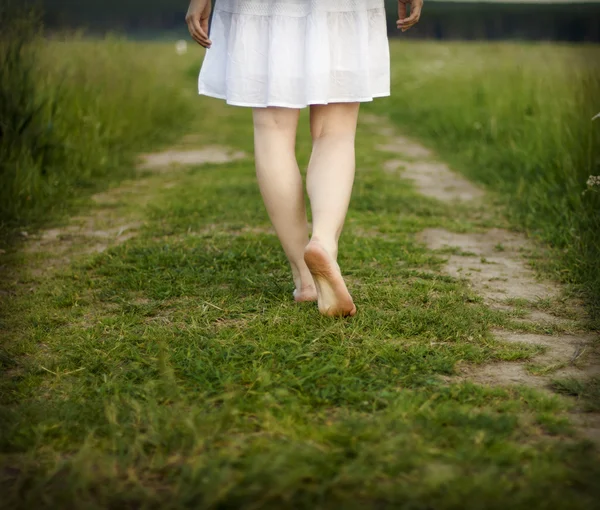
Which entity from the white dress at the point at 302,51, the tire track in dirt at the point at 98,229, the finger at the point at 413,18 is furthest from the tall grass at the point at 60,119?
the finger at the point at 413,18

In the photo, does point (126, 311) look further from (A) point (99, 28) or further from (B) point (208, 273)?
(A) point (99, 28)

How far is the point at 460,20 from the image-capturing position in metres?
10.6

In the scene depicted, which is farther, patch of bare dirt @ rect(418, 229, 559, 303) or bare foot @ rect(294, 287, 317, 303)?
patch of bare dirt @ rect(418, 229, 559, 303)

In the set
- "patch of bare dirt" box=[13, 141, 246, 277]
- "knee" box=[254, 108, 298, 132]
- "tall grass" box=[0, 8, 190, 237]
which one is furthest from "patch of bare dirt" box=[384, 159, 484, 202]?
"knee" box=[254, 108, 298, 132]

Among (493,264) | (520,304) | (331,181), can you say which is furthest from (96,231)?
(520,304)

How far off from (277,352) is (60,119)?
10.9ft

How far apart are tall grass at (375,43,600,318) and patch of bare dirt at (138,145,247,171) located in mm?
1629

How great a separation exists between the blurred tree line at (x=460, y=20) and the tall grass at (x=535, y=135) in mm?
250

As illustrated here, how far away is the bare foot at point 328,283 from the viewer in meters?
2.24

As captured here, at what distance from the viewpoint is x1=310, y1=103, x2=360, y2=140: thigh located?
246cm

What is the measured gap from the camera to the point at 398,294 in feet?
8.74

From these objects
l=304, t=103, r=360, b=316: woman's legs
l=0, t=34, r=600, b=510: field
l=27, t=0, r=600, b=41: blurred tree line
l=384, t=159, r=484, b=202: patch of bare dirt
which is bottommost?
l=384, t=159, r=484, b=202: patch of bare dirt

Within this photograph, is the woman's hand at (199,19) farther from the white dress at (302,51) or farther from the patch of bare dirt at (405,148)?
the patch of bare dirt at (405,148)

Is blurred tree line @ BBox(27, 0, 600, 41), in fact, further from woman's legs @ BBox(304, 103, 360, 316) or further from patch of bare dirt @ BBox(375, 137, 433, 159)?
woman's legs @ BBox(304, 103, 360, 316)
